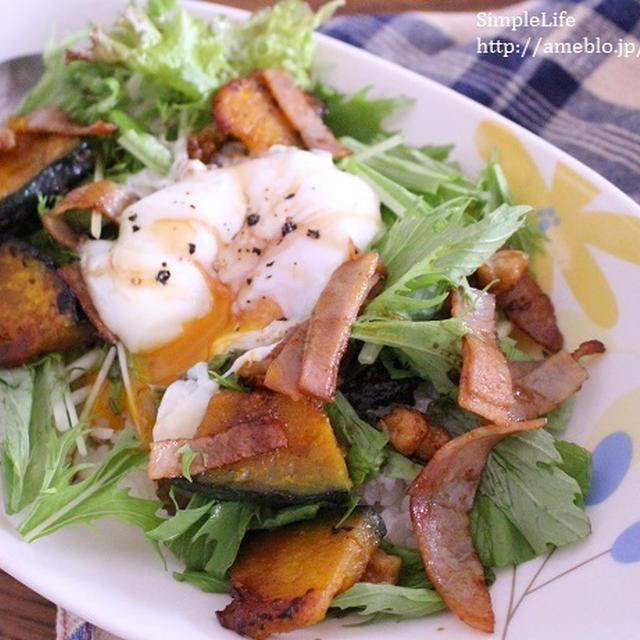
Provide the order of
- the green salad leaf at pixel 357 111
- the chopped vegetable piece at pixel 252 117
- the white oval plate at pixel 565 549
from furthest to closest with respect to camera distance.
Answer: the green salad leaf at pixel 357 111
the chopped vegetable piece at pixel 252 117
the white oval plate at pixel 565 549

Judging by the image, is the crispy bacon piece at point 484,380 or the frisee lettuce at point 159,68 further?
the frisee lettuce at point 159,68

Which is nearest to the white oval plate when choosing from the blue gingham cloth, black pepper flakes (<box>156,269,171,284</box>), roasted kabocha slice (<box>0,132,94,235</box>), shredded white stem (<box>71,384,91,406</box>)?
shredded white stem (<box>71,384,91,406</box>)

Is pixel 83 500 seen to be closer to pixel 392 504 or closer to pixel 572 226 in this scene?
pixel 392 504

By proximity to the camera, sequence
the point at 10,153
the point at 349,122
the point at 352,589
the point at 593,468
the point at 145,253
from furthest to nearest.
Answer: the point at 349,122
the point at 10,153
the point at 145,253
the point at 593,468
the point at 352,589

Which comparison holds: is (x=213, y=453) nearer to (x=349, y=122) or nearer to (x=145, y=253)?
(x=145, y=253)

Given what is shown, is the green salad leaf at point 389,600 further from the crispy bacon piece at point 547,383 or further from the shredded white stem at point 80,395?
the shredded white stem at point 80,395

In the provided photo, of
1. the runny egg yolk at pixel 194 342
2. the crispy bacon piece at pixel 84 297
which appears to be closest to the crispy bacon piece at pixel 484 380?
the runny egg yolk at pixel 194 342

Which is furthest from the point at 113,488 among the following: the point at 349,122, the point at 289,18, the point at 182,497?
the point at 289,18
